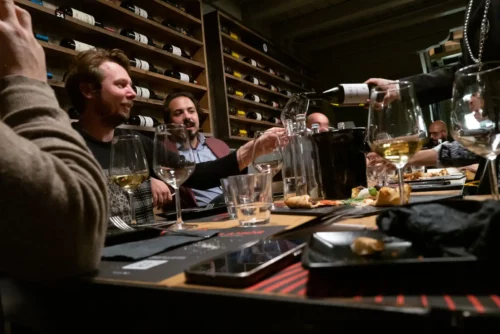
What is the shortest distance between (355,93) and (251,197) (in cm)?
62

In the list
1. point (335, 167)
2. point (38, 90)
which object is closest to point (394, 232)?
point (38, 90)

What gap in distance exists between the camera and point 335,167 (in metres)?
1.14

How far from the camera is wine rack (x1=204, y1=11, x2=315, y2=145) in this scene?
3.86 m

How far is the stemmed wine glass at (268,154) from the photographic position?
1.17m

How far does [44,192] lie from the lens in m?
0.44

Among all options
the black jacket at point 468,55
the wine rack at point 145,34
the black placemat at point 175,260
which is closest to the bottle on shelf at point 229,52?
the wine rack at point 145,34

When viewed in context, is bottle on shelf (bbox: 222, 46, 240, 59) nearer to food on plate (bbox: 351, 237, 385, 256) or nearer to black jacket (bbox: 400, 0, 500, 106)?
black jacket (bbox: 400, 0, 500, 106)

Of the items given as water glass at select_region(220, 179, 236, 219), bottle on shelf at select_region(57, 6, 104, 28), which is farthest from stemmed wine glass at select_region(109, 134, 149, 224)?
bottle on shelf at select_region(57, 6, 104, 28)

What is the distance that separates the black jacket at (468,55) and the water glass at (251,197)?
0.80 meters

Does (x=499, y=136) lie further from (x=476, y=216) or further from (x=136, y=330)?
(x=136, y=330)

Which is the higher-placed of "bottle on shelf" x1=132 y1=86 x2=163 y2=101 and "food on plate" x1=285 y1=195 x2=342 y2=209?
"bottle on shelf" x1=132 y1=86 x2=163 y2=101

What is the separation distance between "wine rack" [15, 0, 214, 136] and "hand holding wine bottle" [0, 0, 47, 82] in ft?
5.78

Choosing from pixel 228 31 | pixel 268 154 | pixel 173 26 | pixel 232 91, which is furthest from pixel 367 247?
pixel 228 31

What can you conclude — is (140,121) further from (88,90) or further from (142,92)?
(88,90)
